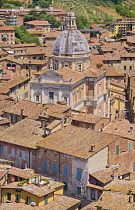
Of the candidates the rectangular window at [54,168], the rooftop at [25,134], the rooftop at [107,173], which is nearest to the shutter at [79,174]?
the rooftop at [107,173]

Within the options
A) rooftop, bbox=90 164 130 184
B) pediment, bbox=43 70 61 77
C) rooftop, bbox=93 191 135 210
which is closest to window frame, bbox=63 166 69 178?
rooftop, bbox=90 164 130 184

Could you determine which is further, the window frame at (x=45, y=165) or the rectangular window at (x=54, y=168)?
the window frame at (x=45, y=165)

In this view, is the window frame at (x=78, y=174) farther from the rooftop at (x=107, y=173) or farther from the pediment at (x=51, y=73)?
the pediment at (x=51, y=73)

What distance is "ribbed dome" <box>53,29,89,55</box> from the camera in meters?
72.8

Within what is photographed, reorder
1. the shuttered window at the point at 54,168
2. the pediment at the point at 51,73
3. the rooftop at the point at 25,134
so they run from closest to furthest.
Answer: the shuttered window at the point at 54,168 < the rooftop at the point at 25,134 < the pediment at the point at 51,73

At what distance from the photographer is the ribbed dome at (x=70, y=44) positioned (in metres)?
72.8

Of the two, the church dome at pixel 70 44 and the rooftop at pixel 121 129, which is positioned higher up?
the church dome at pixel 70 44

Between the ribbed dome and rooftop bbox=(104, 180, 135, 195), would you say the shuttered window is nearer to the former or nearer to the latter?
rooftop bbox=(104, 180, 135, 195)

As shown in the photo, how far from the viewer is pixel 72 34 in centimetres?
7331

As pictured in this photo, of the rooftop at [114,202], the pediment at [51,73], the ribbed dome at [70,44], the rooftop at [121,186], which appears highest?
the ribbed dome at [70,44]

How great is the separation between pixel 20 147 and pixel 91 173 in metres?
7.30

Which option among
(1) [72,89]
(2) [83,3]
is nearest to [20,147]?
(1) [72,89]

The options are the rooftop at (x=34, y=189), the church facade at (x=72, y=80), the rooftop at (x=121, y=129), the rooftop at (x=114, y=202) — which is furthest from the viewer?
the church facade at (x=72, y=80)

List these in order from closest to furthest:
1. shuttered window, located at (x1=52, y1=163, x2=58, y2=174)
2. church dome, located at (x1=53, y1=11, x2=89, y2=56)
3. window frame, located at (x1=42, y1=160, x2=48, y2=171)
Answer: shuttered window, located at (x1=52, y1=163, x2=58, y2=174), window frame, located at (x1=42, y1=160, x2=48, y2=171), church dome, located at (x1=53, y1=11, x2=89, y2=56)
